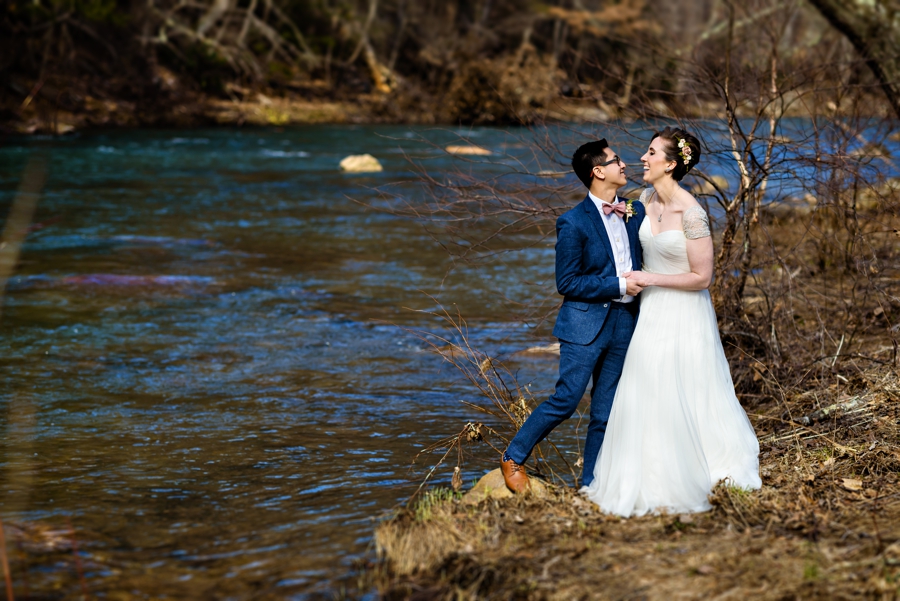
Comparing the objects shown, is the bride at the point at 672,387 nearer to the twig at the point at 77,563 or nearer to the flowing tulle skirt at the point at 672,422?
the flowing tulle skirt at the point at 672,422

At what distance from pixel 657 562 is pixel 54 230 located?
13924mm

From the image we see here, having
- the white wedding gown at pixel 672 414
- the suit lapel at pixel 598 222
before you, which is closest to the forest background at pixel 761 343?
the white wedding gown at pixel 672 414

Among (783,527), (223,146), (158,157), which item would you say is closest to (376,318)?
(783,527)

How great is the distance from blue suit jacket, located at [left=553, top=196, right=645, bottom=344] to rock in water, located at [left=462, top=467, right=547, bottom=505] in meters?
0.82

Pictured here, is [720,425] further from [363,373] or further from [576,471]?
[363,373]

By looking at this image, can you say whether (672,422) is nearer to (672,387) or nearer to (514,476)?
(672,387)

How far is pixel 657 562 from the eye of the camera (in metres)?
4.05

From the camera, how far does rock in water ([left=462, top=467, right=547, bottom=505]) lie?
4969mm

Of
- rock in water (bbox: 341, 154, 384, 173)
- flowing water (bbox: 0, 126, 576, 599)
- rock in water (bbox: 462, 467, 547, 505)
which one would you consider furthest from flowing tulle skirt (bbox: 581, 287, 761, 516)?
rock in water (bbox: 341, 154, 384, 173)

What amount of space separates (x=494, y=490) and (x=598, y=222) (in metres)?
1.52

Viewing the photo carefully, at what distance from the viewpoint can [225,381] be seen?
8445mm

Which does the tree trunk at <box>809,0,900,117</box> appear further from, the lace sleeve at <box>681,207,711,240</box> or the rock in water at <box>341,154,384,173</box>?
the rock in water at <box>341,154,384,173</box>

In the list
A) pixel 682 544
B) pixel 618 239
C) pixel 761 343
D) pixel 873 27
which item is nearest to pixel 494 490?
pixel 682 544

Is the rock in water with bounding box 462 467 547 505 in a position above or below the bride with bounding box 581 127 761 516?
below
